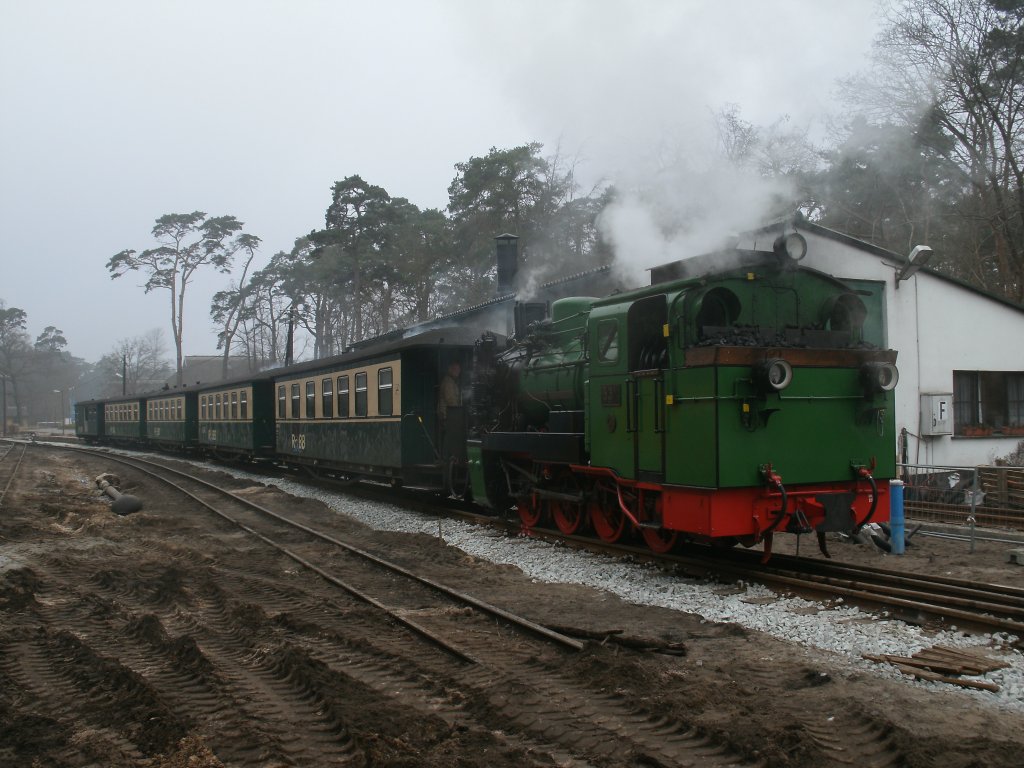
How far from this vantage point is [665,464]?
7438mm

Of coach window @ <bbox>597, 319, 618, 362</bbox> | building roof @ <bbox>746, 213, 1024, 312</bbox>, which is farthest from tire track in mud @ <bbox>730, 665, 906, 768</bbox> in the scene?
building roof @ <bbox>746, 213, 1024, 312</bbox>

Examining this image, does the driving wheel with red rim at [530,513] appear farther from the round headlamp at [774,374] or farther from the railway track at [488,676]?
the round headlamp at [774,374]

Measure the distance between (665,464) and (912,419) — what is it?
965 centimetres

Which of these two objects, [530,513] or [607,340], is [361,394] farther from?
[607,340]

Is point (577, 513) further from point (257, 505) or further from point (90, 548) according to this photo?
point (257, 505)

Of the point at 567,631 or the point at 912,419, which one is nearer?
the point at 567,631

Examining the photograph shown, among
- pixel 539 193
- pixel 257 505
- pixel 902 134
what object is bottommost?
pixel 257 505

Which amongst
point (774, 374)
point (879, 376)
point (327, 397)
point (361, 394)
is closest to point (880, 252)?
point (879, 376)

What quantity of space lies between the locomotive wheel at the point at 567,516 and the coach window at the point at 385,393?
14.8ft

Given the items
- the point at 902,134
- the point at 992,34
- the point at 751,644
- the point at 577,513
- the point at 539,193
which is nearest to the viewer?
the point at 751,644

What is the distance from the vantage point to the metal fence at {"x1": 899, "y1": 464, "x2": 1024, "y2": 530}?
443 inches

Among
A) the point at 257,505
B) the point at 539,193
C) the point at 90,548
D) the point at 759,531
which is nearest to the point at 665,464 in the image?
the point at 759,531

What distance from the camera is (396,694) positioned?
471 cm

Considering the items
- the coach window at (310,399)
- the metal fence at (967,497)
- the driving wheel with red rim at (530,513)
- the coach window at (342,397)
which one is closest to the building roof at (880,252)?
the metal fence at (967,497)
